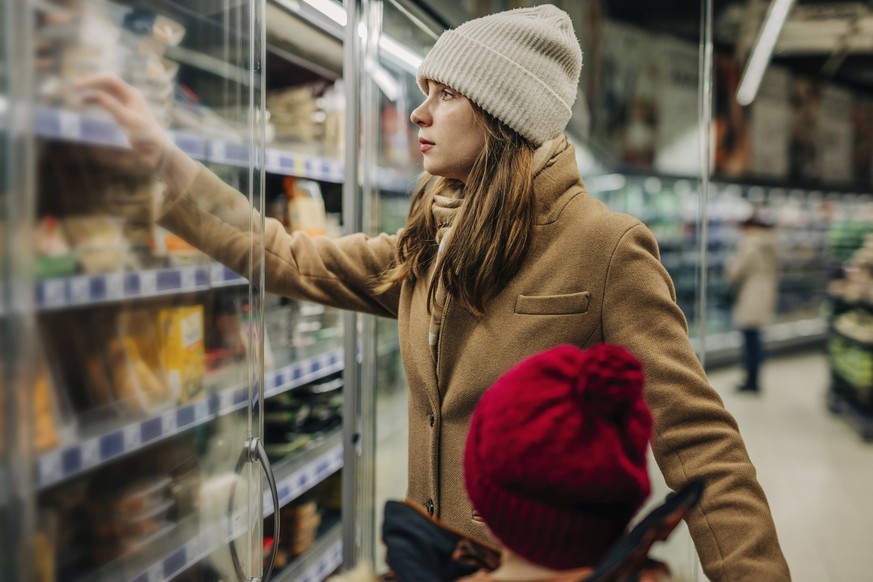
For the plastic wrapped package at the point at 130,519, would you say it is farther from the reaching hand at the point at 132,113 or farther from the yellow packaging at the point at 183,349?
the reaching hand at the point at 132,113

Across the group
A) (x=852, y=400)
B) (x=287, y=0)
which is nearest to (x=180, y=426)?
(x=287, y=0)

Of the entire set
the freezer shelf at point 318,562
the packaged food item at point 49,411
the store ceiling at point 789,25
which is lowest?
the freezer shelf at point 318,562

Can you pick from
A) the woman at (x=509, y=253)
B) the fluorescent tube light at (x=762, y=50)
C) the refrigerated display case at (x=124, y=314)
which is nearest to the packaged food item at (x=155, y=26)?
the refrigerated display case at (x=124, y=314)

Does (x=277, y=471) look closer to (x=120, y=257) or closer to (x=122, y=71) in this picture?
(x=120, y=257)

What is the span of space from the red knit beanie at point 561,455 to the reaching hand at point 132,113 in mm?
709

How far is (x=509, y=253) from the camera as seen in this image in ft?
3.85

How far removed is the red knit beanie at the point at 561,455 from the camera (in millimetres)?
668

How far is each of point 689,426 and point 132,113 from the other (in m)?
1.00

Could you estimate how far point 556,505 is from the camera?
27.2 inches

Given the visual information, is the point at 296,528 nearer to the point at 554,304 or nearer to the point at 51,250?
the point at 554,304

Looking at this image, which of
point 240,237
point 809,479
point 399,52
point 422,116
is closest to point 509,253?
point 422,116

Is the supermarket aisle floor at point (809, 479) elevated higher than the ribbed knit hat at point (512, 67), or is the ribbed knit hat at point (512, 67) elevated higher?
the ribbed knit hat at point (512, 67)

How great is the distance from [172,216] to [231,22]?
1.31 ft

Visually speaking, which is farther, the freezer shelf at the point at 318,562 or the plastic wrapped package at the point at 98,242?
the freezer shelf at the point at 318,562
